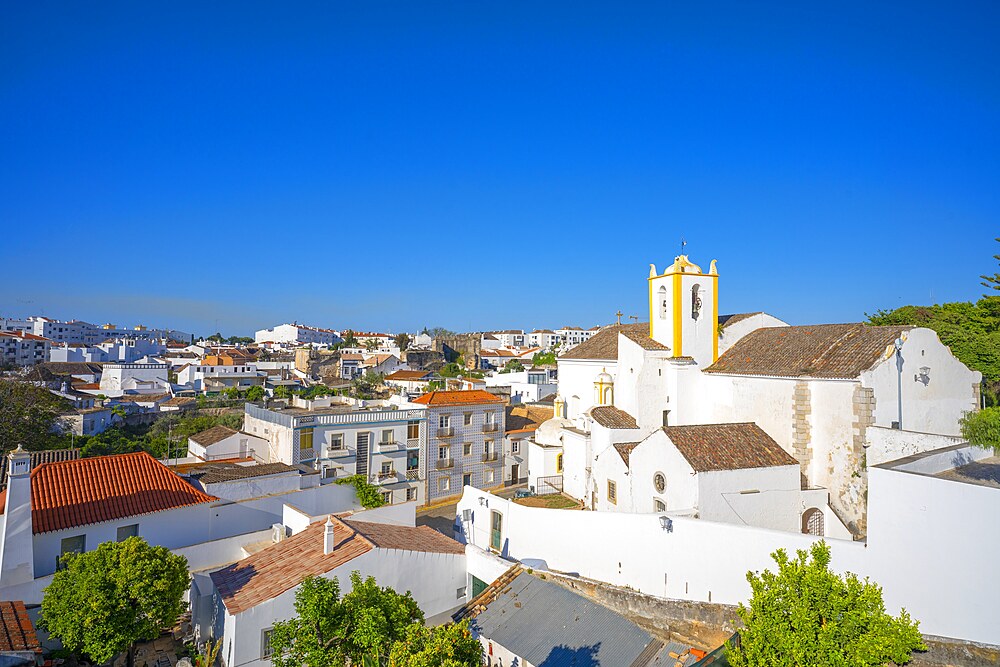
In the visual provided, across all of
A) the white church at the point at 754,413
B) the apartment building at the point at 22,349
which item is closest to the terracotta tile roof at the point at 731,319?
the white church at the point at 754,413

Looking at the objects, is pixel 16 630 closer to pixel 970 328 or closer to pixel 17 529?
pixel 17 529

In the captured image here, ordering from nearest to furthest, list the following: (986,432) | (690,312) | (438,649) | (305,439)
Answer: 1. (438,649)
2. (986,432)
3. (690,312)
4. (305,439)

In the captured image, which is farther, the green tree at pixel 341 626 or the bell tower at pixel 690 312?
the bell tower at pixel 690 312

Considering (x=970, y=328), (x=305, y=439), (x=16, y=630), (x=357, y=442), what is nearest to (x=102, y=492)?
(x=16, y=630)

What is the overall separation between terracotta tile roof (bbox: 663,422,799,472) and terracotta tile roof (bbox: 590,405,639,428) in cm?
420

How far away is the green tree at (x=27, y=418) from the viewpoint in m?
29.3

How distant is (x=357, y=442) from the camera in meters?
25.7

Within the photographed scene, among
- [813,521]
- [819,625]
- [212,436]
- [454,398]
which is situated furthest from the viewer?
[454,398]

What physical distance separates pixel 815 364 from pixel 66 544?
817 inches

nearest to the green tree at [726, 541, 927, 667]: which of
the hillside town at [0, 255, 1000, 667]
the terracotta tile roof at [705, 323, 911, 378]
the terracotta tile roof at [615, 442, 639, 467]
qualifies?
the hillside town at [0, 255, 1000, 667]

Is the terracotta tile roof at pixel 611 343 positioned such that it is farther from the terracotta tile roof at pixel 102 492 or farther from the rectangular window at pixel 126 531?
the rectangular window at pixel 126 531

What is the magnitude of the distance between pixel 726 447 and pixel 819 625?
931 cm

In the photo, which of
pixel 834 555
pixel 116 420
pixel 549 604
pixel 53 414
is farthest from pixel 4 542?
pixel 116 420

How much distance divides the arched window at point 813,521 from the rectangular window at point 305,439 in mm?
18376
